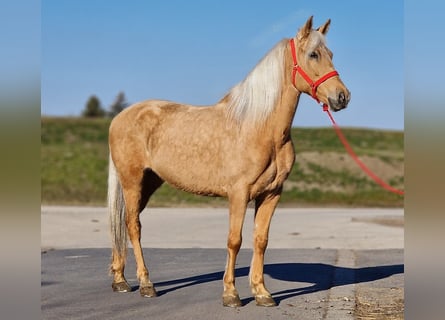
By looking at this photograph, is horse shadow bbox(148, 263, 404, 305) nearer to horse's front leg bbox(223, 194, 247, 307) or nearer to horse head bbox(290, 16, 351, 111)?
horse's front leg bbox(223, 194, 247, 307)

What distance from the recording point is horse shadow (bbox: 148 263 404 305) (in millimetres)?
7237

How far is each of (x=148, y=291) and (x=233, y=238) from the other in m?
1.19

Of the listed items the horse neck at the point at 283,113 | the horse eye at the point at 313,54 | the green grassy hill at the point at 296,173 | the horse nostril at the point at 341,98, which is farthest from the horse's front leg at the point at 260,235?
the green grassy hill at the point at 296,173

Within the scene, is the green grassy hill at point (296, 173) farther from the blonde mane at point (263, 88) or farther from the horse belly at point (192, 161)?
the blonde mane at point (263, 88)

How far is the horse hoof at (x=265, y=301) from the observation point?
6.26 m

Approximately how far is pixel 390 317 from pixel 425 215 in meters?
4.11

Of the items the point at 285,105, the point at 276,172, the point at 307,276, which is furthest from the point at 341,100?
the point at 307,276

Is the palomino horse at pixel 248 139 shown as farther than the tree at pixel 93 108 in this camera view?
No

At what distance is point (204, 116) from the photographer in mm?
6570

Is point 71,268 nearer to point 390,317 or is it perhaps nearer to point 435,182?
point 390,317

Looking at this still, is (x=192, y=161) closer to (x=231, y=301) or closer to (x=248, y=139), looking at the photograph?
(x=248, y=139)

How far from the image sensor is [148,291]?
676 cm

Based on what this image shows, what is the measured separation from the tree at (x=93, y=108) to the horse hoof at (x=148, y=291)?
214 ft

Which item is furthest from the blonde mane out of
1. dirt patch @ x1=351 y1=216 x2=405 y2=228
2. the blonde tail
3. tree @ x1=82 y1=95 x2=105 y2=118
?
tree @ x1=82 y1=95 x2=105 y2=118
